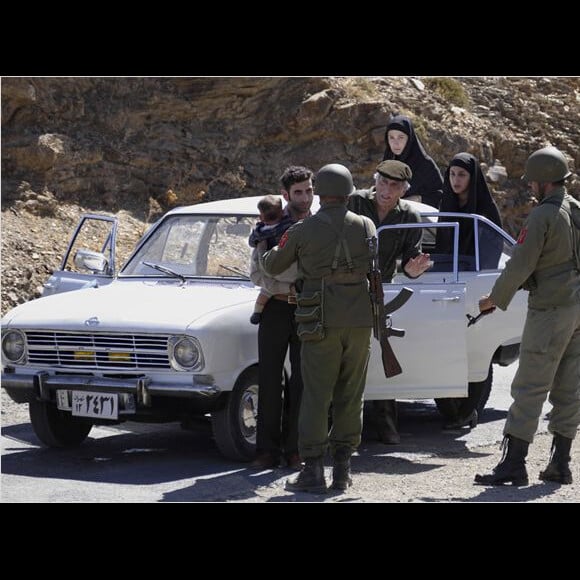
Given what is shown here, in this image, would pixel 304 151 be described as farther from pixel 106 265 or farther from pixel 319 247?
pixel 319 247

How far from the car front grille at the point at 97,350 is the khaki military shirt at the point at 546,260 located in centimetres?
228

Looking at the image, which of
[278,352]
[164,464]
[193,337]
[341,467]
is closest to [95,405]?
[164,464]

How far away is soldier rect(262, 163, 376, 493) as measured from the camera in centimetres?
672

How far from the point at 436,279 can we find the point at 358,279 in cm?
222

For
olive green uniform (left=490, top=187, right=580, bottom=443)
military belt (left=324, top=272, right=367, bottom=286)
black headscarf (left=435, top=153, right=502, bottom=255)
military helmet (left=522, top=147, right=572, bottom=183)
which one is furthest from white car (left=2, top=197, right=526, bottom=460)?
military helmet (left=522, top=147, right=572, bottom=183)

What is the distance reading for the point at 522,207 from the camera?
68.7 feet

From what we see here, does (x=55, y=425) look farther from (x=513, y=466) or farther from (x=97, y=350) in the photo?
(x=513, y=466)

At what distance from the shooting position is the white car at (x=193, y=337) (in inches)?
296

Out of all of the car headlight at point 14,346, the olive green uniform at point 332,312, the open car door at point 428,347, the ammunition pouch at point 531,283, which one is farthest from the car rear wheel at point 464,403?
the car headlight at point 14,346

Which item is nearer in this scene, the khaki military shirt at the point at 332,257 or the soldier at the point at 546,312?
the khaki military shirt at the point at 332,257

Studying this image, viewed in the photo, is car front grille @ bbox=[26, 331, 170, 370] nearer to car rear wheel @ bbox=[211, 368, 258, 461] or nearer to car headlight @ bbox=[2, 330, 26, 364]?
car headlight @ bbox=[2, 330, 26, 364]

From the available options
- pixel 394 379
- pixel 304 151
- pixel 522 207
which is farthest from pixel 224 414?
pixel 522 207

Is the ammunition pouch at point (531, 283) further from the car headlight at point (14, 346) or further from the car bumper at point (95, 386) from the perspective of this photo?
the car headlight at point (14, 346)

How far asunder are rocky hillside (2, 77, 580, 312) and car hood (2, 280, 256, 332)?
6.55 meters
